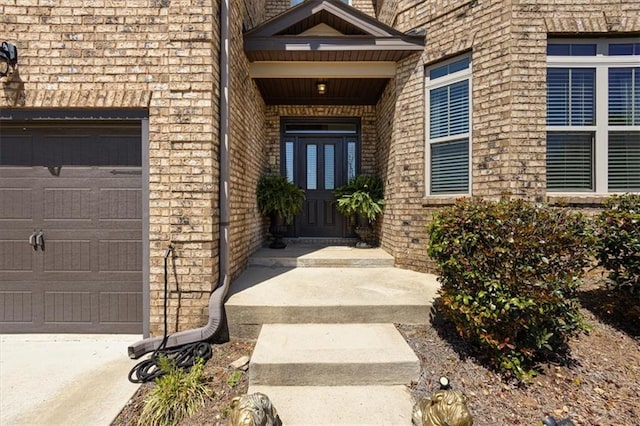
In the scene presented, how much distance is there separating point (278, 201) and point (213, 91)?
2.49 m

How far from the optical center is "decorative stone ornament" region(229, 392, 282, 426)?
69.2 inches

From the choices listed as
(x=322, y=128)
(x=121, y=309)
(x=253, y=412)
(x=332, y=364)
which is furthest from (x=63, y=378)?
(x=322, y=128)

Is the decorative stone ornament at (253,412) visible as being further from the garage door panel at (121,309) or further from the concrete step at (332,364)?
the garage door panel at (121,309)

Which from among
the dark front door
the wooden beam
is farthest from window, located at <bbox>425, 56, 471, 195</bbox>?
the dark front door

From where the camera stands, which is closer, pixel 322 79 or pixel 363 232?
pixel 322 79

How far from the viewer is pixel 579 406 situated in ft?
6.97

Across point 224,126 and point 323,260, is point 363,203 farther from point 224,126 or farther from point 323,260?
point 224,126

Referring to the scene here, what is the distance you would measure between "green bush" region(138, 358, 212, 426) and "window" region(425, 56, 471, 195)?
3784 mm

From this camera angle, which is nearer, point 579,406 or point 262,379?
point 579,406

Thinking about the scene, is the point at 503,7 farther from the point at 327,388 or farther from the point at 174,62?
the point at 327,388

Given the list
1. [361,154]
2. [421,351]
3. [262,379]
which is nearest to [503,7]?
[361,154]

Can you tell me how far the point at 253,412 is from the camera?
5.86ft

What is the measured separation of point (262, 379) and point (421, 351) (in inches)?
59.1

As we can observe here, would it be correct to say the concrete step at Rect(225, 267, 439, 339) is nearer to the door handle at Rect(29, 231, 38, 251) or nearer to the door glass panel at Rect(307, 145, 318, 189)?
the door handle at Rect(29, 231, 38, 251)
